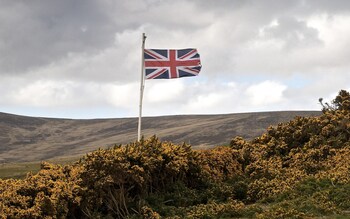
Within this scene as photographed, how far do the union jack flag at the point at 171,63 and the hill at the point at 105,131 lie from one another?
3741 centimetres

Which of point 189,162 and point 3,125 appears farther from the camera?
point 3,125

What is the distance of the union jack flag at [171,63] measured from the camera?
58.7 feet

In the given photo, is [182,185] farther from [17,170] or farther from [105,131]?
[105,131]

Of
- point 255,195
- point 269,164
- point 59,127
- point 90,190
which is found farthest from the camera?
point 59,127

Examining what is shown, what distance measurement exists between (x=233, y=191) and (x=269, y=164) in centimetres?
350

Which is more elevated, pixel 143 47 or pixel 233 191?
pixel 143 47

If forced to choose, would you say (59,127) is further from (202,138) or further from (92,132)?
(202,138)

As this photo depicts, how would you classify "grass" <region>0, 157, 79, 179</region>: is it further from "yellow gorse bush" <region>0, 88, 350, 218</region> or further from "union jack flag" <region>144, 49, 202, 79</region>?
"yellow gorse bush" <region>0, 88, 350, 218</region>

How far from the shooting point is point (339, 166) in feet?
50.5

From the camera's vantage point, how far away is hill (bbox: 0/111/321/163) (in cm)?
6662

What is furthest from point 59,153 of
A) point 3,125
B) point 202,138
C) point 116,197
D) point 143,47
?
point 116,197

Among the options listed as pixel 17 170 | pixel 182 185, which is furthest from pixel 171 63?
pixel 17 170

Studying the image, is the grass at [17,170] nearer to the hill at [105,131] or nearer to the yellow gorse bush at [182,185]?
the yellow gorse bush at [182,185]

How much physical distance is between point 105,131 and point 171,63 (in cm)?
7802
